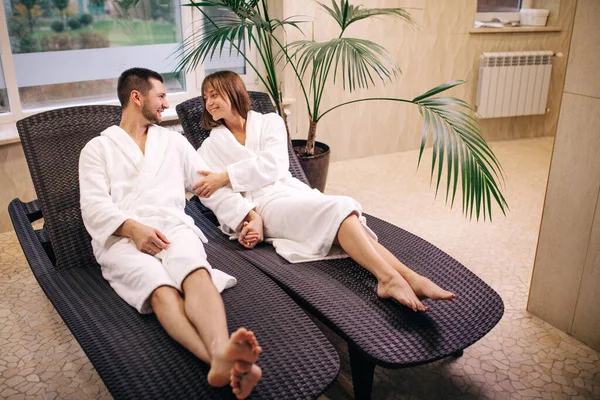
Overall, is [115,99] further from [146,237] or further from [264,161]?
[146,237]

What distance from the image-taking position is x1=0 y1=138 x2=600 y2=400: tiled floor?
78.2 inches

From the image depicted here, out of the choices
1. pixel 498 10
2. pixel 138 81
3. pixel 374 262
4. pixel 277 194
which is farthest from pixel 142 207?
pixel 498 10

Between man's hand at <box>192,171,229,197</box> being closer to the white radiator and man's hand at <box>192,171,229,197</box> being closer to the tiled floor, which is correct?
the tiled floor

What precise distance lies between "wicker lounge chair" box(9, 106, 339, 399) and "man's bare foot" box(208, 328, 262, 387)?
0.05 metres

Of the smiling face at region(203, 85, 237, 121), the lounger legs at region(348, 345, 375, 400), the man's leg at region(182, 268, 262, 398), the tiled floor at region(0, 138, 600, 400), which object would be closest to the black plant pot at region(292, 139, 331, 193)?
the tiled floor at region(0, 138, 600, 400)

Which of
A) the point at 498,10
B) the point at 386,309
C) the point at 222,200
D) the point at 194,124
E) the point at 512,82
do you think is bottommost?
the point at 386,309

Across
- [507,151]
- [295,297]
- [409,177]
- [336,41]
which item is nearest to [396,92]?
[409,177]

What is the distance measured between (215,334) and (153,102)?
1031mm

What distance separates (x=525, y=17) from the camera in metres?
4.91

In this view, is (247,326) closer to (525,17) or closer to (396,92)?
(396,92)

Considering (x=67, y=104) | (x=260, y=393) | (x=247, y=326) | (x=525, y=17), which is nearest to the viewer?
(x=260, y=393)

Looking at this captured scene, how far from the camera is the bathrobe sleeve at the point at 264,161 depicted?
2520 mm

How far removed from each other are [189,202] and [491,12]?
11.0ft

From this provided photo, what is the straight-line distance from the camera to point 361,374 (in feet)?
5.89
